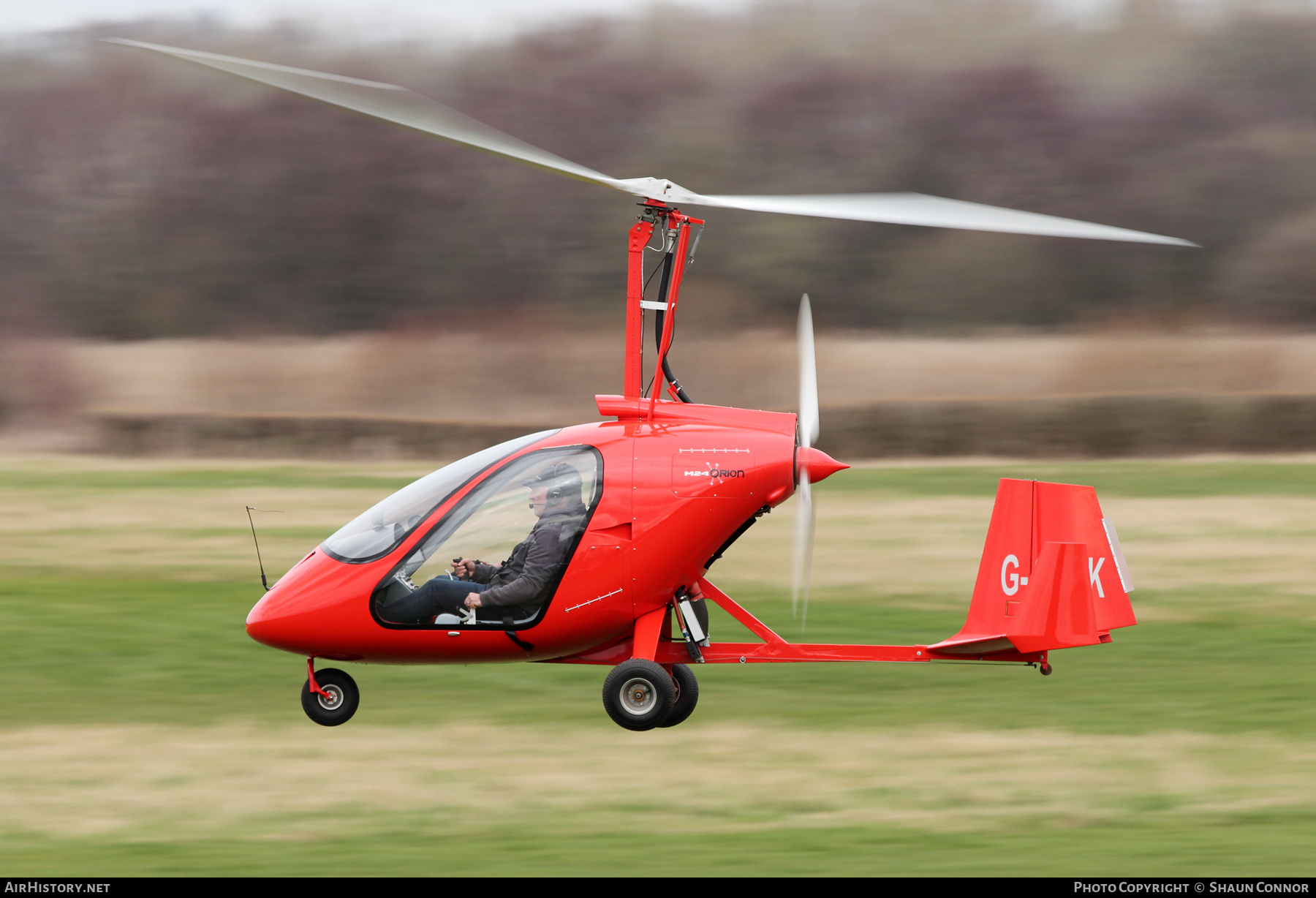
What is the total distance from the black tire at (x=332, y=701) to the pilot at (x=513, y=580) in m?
0.66

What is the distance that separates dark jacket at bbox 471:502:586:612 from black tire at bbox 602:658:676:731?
1.83 feet

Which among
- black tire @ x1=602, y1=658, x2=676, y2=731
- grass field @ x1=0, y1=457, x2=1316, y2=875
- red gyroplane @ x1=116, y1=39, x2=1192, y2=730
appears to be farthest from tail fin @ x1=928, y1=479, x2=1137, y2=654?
black tire @ x1=602, y1=658, x2=676, y2=731

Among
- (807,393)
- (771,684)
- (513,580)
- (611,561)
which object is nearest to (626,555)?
(611,561)

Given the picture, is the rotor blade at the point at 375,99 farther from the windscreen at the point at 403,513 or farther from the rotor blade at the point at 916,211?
the windscreen at the point at 403,513

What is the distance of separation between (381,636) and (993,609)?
315 centimetres

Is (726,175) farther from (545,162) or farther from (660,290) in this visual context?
(545,162)

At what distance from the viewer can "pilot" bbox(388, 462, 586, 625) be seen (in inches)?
289

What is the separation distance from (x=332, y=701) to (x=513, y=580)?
1.27 meters

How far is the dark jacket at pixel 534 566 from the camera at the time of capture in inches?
289

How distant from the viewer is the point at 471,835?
5984mm

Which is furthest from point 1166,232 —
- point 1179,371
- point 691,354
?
point 691,354

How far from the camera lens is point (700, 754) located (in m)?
7.11

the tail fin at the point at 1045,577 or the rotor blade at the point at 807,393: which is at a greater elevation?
the rotor blade at the point at 807,393

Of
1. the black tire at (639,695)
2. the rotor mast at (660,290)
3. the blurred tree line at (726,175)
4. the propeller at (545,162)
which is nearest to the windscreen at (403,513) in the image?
the rotor mast at (660,290)
